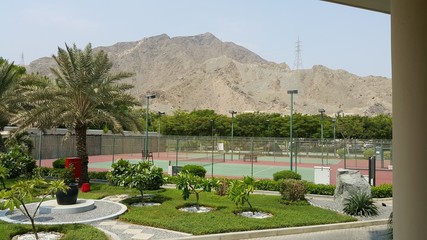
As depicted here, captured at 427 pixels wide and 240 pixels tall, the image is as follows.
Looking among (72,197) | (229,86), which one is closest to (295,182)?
(72,197)

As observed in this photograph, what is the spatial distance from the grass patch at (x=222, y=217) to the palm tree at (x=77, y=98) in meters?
6.57

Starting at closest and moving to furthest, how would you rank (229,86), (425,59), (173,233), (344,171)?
1. (425,59)
2. (173,233)
3. (344,171)
4. (229,86)

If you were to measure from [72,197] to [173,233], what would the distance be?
458 cm

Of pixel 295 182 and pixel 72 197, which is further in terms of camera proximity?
pixel 295 182

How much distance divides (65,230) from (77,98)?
1022 cm

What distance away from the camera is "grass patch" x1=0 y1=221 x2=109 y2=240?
33.4ft

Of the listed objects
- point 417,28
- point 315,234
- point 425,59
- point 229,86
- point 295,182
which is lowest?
point 315,234

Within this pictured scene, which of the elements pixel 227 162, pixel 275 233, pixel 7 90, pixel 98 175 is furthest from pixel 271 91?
pixel 275 233

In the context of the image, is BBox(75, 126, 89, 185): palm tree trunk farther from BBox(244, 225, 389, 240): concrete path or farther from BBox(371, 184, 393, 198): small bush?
BBox(371, 184, 393, 198): small bush

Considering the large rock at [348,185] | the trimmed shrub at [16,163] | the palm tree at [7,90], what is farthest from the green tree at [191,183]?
the palm tree at [7,90]

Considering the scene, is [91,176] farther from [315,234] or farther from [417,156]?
[417,156]

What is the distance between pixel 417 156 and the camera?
4074mm

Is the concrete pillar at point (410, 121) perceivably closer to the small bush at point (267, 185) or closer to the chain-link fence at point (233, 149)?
the small bush at point (267, 185)

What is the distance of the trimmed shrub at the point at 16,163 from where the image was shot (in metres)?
21.9
